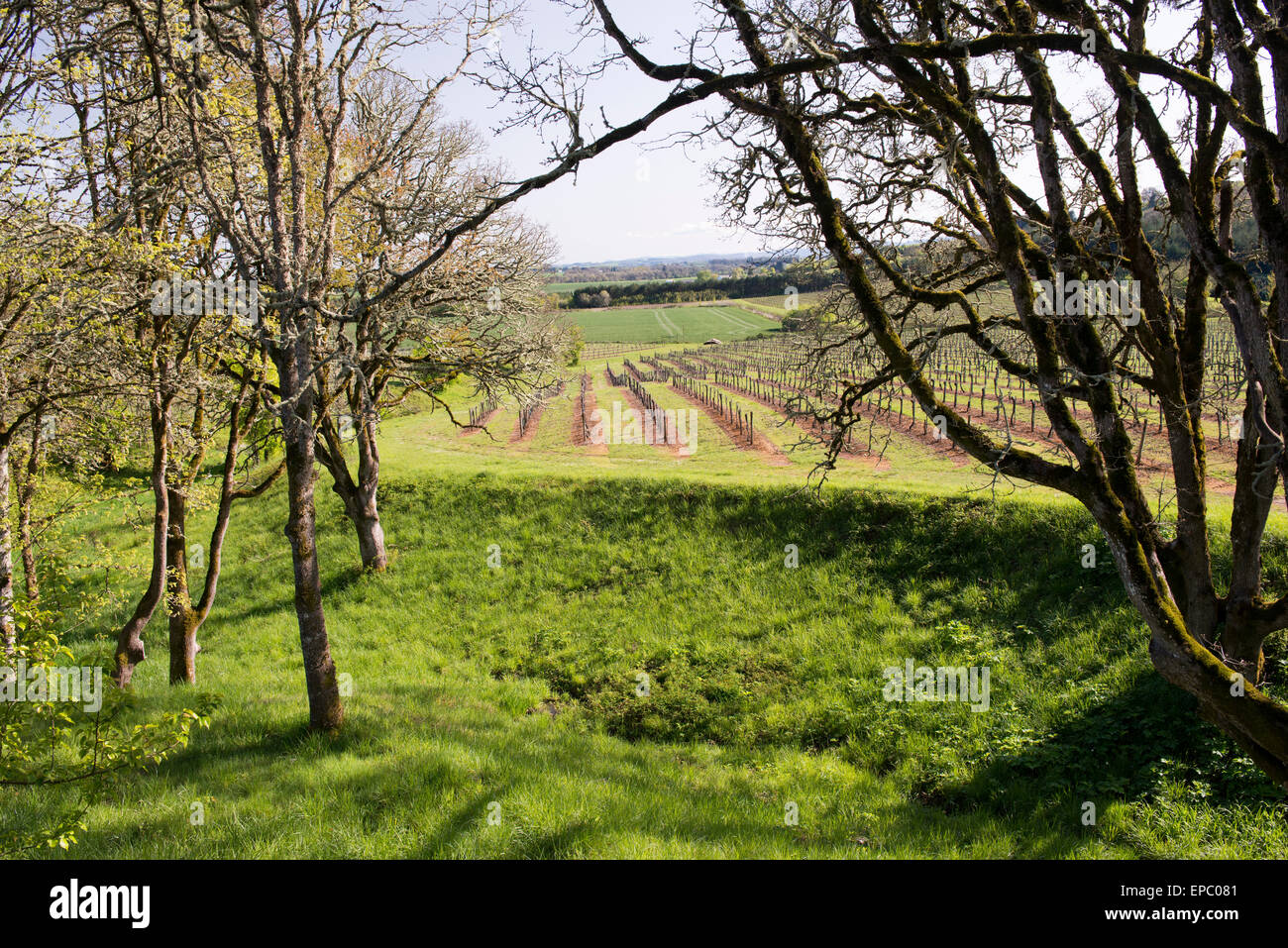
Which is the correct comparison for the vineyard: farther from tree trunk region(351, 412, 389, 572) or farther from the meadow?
tree trunk region(351, 412, 389, 572)

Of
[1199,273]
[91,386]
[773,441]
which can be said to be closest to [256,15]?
[91,386]

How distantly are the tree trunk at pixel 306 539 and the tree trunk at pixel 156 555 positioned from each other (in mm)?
2263

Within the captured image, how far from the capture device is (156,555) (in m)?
8.62

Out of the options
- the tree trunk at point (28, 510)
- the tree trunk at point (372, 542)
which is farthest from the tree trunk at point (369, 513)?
the tree trunk at point (28, 510)

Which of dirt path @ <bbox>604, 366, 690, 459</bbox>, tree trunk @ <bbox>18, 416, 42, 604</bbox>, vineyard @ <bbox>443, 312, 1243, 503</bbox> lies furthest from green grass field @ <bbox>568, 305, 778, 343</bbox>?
tree trunk @ <bbox>18, 416, 42, 604</bbox>

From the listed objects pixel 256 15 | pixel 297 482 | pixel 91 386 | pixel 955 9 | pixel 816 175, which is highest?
pixel 256 15

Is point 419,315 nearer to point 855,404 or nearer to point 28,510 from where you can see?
point 28,510

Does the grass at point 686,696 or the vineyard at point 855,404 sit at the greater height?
the vineyard at point 855,404

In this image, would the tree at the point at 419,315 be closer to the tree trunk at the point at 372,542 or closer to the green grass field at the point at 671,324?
the tree trunk at the point at 372,542

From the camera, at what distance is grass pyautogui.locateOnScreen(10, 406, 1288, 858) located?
5621mm

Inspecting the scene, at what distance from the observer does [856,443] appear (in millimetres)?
22281

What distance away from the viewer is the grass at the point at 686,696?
5.62m

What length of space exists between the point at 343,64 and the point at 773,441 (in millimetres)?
17678

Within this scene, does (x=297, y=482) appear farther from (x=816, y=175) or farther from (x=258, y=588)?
(x=258, y=588)
